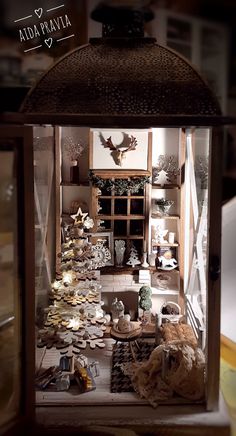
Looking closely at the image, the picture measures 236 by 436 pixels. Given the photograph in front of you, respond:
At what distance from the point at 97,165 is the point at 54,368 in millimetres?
1128

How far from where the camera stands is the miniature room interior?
7.45ft

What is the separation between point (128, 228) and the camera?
2979 millimetres

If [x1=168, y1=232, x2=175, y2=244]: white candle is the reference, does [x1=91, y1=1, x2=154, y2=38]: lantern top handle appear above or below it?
above

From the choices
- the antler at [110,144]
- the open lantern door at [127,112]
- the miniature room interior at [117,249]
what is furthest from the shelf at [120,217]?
the open lantern door at [127,112]

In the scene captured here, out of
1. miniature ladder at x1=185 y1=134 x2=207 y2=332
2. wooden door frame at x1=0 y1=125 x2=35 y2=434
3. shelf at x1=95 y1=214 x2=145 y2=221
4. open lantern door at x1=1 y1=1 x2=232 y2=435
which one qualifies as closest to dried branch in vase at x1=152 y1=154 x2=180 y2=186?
miniature ladder at x1=185 y1=134 x2=207 y2=332

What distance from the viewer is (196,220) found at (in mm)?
2578

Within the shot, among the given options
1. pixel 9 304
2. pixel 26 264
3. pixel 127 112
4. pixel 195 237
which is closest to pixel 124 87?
pixel 127 112

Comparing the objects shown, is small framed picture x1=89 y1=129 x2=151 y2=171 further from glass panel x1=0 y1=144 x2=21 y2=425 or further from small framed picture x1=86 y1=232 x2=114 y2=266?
glass panel x1=0 y1=144 x2=21 y2=425

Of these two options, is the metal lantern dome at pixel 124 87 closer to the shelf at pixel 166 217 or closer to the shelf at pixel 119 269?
the shelf at pixel 166 217

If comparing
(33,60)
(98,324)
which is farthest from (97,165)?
(98,324)

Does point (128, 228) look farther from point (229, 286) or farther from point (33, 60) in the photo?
point (33, 60)

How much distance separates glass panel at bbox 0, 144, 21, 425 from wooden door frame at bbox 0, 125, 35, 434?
2cm

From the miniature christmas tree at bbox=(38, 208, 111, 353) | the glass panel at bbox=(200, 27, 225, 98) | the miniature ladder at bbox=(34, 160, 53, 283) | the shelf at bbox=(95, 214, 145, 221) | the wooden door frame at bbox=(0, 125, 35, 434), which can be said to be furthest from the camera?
the shelf at bbox=(95, 214, 145, 221)

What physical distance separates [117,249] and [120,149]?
53 centimetres
